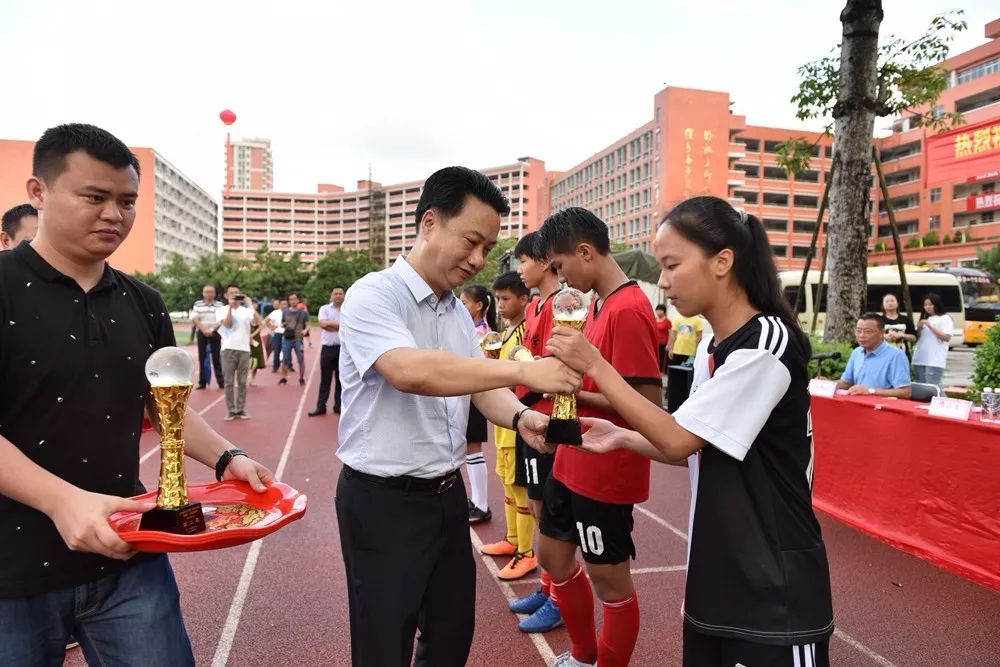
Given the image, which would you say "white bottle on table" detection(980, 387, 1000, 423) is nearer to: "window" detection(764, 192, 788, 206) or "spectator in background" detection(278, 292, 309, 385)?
"spectator in background" detection(278, 292, 309, 385)

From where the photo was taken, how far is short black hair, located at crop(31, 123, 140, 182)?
5.24ft

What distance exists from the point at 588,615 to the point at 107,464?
7.12 feet

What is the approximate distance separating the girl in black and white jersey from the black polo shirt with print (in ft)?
4.18

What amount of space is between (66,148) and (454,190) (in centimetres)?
105

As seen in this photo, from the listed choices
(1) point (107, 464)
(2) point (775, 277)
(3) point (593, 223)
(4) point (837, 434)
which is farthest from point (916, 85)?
(1) point (107, 464)

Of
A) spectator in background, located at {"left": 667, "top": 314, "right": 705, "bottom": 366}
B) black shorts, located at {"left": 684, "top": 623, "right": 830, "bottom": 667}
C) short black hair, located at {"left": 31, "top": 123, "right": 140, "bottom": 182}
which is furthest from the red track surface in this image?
spectator in background, located at {"left": 667, "top": 314, "right": 705, "bottom": 366}

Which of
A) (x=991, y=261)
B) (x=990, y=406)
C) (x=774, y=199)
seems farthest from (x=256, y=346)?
(x=774, y=199)

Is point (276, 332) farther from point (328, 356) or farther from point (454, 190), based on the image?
point (454, 190)

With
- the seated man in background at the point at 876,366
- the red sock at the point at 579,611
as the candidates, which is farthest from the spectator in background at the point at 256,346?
the red sock at the point at 579,611

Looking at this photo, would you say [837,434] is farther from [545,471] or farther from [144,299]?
[144,299]

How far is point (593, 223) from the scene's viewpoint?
9.40 ft

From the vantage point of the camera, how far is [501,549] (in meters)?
4.51

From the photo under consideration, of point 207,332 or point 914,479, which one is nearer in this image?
point 914,479

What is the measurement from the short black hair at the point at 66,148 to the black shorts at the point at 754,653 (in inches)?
83.2
